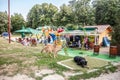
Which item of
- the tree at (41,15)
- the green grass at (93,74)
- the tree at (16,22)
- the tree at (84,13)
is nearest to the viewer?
the green grass at (93,74)

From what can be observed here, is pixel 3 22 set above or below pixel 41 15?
below

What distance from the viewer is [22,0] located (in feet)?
41.5

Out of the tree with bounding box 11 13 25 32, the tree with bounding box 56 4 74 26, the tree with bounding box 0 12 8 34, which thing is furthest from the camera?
the tree with bounding box 11 13 25 32

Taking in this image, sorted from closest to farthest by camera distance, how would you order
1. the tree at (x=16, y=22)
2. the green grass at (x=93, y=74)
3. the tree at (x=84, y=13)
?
the green grass at (x=93, y=74)
the tree at (x=84, y=13)
the tree at (x=16, y=22)

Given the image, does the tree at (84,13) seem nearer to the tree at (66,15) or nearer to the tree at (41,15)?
the tree at (66,15)

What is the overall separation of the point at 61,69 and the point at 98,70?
1.97 m

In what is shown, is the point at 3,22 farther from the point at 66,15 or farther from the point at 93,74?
the point at 93,74

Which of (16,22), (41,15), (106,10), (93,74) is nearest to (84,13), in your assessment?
(106,10)

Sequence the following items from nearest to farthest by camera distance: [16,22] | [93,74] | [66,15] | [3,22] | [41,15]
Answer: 1. [93,74]
2. [66,15]
3. [3,22]
4. [41,15]
5. [16,22]

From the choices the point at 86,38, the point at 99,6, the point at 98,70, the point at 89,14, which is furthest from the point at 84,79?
the point at 99,6

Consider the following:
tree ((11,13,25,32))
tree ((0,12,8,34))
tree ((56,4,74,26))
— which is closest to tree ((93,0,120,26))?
tree ((56,4,74,26))

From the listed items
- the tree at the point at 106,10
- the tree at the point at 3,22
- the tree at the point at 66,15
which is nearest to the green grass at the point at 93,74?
the tree at the point at 106,10

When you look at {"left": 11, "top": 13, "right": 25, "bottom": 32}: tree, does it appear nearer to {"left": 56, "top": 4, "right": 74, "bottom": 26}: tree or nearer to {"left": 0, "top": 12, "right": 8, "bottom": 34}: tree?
{"left": 0, "top": 12, "right": 8, "bottom": 34}: tree

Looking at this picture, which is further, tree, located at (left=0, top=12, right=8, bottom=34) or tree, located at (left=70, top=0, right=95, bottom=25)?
tree, located at (left=0, top=12, right=8, bottom=34)
